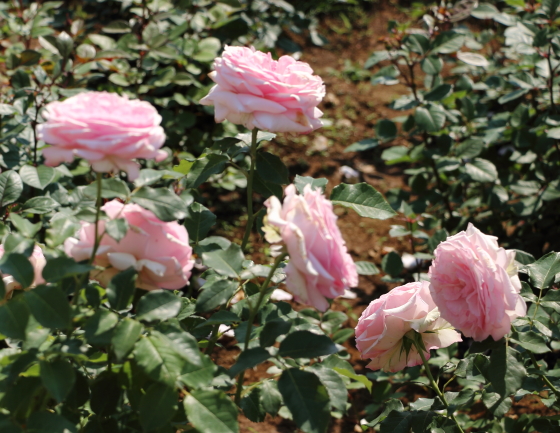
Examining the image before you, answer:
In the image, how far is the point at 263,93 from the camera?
39.8 inches

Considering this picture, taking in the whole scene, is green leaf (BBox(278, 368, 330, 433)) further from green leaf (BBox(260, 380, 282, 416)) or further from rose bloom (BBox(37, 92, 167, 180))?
rose bloom (BBox(37, 92, 167, 180))

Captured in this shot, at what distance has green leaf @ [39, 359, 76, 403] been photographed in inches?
31.8

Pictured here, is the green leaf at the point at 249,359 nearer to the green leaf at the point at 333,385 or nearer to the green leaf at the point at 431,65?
the green leaf at the point at 333,385

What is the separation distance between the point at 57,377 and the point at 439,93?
1631 millimetres

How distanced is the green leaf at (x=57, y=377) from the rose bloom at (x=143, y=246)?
0.16m

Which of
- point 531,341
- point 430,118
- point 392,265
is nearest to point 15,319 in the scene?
point 531,341

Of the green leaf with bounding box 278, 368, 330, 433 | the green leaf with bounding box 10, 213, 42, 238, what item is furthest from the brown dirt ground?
the green leaf with bounding box 10, 213, 42, 238

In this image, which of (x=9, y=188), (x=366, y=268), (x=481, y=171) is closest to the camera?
(x=9, y=188)

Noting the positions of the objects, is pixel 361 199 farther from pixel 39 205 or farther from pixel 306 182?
pixel 39 205

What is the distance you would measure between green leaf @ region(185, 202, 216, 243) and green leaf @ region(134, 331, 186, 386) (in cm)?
33

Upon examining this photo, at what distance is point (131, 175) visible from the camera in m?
0.83

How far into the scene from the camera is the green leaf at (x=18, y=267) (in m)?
0.86

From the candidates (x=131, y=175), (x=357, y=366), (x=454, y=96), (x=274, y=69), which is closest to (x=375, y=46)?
(x=454, y=96)

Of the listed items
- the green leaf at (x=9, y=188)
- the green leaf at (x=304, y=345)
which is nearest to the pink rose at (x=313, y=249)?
the green leaf at (x=304, y=345)
